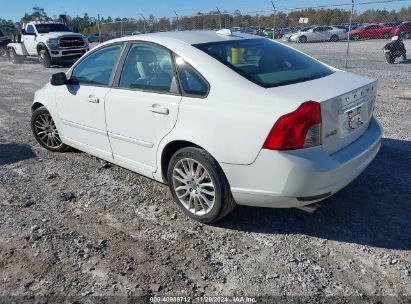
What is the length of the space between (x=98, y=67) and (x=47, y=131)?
62.3 inches

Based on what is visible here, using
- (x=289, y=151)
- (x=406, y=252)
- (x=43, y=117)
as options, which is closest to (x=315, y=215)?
(x=406, y=252)

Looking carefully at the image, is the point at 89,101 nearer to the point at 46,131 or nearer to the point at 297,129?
the point at 46,131

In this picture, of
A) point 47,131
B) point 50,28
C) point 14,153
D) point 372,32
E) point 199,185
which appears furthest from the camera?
point 372,32

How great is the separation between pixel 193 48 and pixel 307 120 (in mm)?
1324

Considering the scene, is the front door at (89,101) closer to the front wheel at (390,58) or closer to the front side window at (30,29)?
the front wheel at (390,58)

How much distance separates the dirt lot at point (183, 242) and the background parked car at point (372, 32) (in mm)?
29092

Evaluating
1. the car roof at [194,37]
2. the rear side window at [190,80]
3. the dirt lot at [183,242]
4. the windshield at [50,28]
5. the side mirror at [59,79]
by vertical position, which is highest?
the windshield at [50,28]

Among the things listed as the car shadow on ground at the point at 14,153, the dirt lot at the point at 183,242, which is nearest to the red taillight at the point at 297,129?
the dirt lot at the point at 183,242

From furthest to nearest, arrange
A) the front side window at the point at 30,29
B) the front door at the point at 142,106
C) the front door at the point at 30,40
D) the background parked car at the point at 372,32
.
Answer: the background parked car at the point at 372,32 → the front side window at the point at 30,29 → the front door at the point at 30,40 → the front door at the point at 142,106

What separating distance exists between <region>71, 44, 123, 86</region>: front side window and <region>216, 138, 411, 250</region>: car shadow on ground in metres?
2.03

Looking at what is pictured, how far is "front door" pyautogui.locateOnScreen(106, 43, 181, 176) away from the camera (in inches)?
140

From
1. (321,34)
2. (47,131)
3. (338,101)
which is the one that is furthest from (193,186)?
(321,34)

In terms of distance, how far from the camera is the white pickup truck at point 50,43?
1797cm

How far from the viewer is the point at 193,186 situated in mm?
3537
